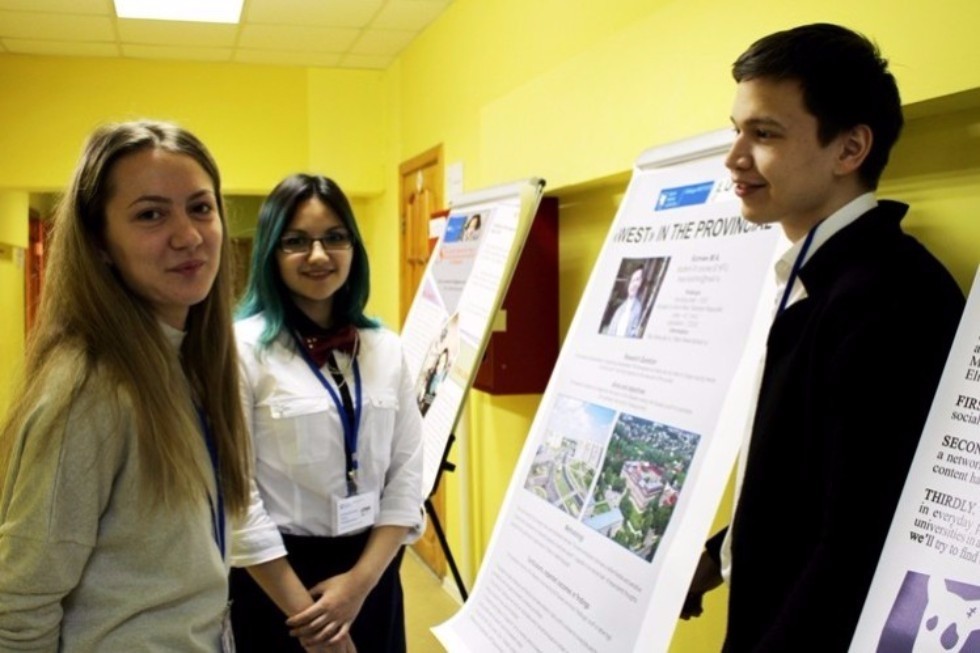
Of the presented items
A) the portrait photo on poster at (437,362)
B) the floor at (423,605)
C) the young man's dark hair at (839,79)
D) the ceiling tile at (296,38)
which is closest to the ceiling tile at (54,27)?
the ceiling tile at (296,38)

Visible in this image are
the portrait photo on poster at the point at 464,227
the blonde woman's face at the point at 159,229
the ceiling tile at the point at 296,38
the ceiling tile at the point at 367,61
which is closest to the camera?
the blonde woman's face at the point at 159,229

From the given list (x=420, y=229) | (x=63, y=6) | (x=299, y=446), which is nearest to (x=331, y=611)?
(x=299, y=446)

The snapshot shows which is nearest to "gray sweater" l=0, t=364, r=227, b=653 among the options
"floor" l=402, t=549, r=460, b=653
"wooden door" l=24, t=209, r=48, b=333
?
"floor" l=402, t=549, r=460, b=653

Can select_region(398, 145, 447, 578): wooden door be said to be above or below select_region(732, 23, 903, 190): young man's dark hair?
below

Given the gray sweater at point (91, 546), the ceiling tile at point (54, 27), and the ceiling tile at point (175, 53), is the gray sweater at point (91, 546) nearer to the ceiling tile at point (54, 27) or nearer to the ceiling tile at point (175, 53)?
the ceiling tile at point (54, 27)

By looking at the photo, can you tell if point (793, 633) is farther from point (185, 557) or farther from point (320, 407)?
point (320, 407)

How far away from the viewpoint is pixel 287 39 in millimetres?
5027

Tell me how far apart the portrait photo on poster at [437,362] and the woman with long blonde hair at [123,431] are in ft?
4.89

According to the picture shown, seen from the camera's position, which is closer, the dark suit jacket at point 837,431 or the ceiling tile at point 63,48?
the dark suit jacket at point 837,431

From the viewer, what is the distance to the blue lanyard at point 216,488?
131cm

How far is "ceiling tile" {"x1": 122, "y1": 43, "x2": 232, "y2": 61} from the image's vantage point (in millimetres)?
5141

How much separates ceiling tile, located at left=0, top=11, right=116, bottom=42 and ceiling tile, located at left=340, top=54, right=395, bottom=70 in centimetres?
138

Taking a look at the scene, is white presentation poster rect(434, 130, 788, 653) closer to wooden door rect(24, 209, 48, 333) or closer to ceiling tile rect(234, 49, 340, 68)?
ceiling tile rect(234, 49, 340, 68)

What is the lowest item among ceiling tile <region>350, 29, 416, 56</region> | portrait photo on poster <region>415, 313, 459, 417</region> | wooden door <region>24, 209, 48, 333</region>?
Answer: wooden door <region>24, 209, 48, 333</region>
